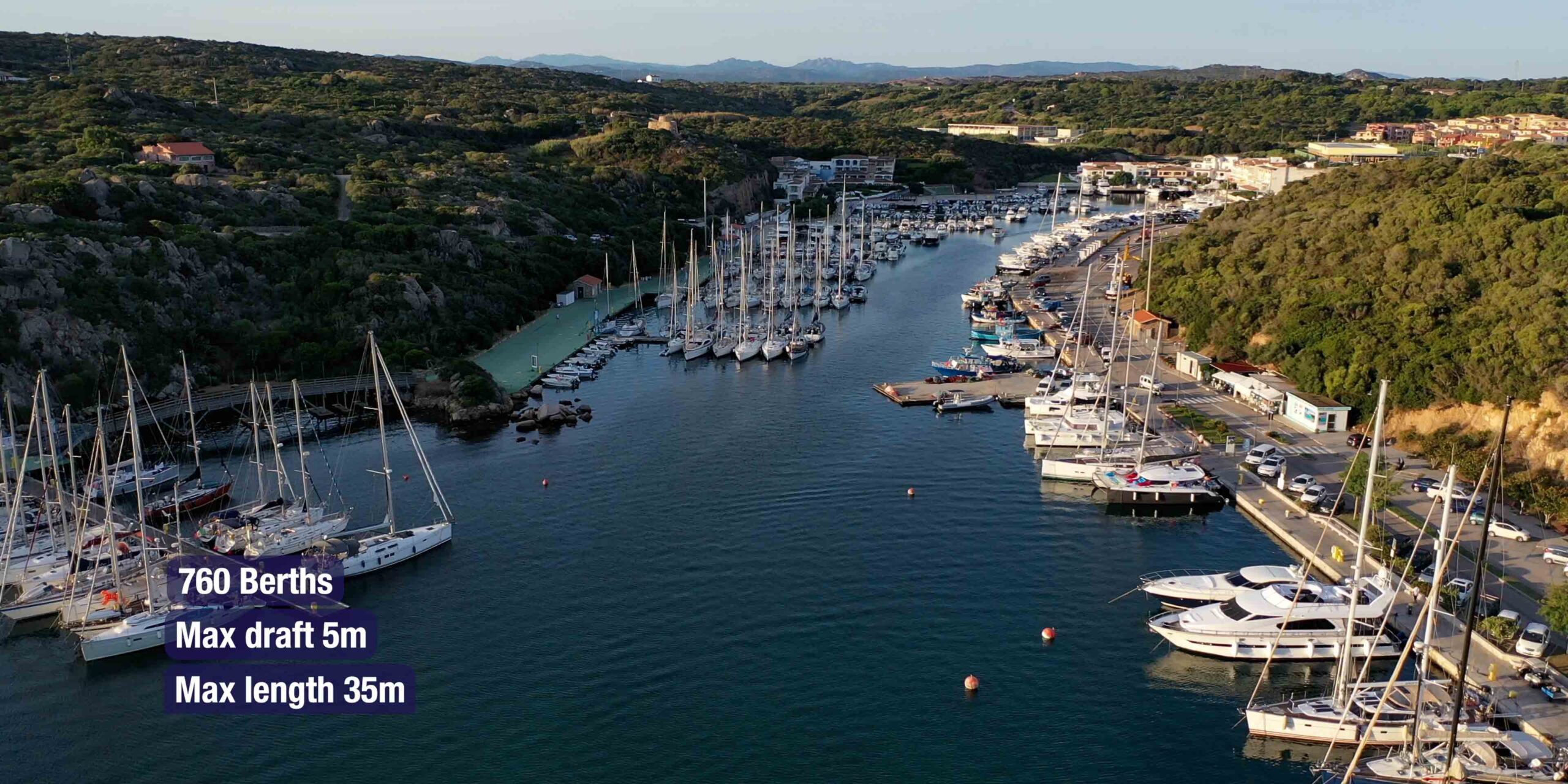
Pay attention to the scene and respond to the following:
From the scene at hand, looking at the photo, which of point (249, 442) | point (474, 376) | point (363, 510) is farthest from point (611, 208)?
point (363, 510)

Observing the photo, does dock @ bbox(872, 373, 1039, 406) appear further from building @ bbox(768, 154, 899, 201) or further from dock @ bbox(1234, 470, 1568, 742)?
building @ bbox(768, 154, 899, 201)

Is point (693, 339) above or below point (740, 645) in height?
above

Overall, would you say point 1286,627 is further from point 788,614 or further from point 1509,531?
point 788,614

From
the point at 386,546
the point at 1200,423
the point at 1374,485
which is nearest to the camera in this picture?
the point at 386,546

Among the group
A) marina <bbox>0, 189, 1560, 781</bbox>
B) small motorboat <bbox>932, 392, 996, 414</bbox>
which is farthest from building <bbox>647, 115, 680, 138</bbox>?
marina <bbox>0, 189, 1560, 781</bbox>

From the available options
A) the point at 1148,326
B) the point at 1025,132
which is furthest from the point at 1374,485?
the point at 1025,132

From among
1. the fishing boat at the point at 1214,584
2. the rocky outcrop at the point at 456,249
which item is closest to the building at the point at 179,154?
the rocky outcrop at the point at 456,249
